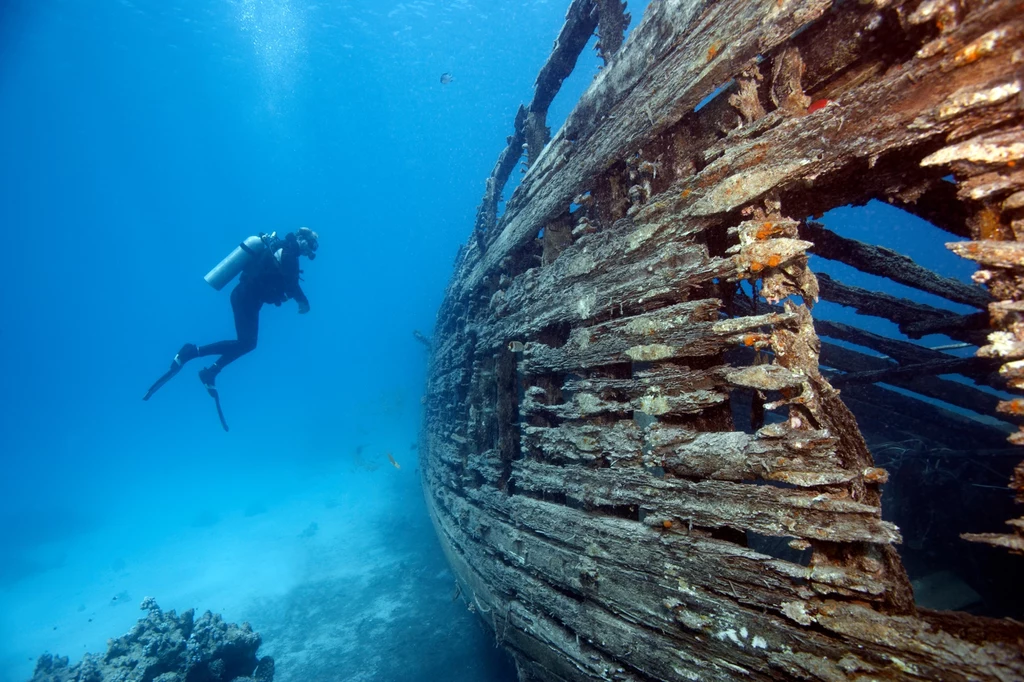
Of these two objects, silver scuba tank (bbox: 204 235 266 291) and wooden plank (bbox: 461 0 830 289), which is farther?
silver scuba tank (bbox: 204 235 266 291)

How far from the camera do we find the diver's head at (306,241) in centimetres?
1398

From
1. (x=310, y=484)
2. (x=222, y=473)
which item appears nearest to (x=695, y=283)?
(x=310, y=484)

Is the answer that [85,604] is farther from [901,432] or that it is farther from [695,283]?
[901,432]

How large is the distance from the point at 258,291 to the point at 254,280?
490 mm

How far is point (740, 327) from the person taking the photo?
2266mm

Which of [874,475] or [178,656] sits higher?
[874,475]

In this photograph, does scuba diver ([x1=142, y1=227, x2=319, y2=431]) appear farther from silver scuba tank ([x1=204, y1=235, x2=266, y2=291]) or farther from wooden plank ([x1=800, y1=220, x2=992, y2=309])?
wooden plank ([x1=800, y1=220, x2=992, y2=309])

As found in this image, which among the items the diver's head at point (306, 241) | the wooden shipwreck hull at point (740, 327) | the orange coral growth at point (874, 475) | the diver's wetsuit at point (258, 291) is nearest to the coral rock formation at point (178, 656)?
the diver's wetsuit at point (258, 291)

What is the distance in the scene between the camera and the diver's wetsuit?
524 inches

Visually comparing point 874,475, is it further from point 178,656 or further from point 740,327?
point 178,656

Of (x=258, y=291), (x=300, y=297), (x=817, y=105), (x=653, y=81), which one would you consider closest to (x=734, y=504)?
(x=817, y=105)

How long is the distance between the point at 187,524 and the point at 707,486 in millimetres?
47484

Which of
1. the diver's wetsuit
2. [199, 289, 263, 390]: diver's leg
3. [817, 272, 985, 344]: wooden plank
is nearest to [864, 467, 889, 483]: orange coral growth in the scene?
[817, 272, 985, 344]: wooden plank

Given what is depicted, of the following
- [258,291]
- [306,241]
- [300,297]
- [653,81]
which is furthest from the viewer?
[306,241]
